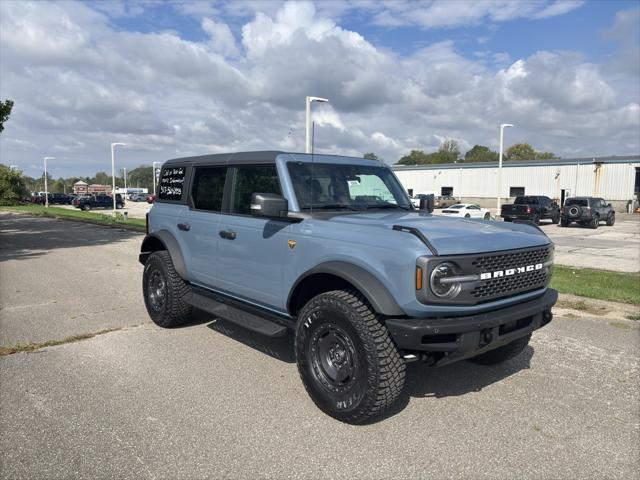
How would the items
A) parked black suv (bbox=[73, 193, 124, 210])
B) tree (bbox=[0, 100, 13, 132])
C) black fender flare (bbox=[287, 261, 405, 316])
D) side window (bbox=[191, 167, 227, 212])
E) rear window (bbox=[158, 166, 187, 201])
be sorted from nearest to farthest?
black fender flare (bbox=[287, 261, 405, 316]) < side window (bbox=[191, 167, 227, 212]) < rear window (bbox=[158, 166, 187, 201]) < tree (bbox=[0, 100, 13, 132]) < parked black suv (bbox=[73, 193, 124, 210])

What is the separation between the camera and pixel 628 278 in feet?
31.9

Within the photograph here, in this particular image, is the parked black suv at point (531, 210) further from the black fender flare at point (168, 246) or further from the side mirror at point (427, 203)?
the black fender flare at point (168, 246)

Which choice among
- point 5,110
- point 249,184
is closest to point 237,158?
point 249,184

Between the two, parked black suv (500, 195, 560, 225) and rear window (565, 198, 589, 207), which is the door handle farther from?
rear window (565, 198, 589, 207)

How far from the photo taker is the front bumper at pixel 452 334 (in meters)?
3.18

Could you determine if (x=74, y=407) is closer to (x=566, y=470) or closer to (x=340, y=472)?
(x=340, y=472)

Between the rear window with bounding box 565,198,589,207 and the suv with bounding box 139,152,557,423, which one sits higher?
the rear window with bounding box 565,198,589,207

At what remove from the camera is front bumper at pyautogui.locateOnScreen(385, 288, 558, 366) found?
3184 millimetres

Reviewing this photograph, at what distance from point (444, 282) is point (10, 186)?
6423cm

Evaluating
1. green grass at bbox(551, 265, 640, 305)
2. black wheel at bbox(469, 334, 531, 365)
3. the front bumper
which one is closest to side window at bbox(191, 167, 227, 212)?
the front bumper

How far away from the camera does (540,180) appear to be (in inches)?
1962

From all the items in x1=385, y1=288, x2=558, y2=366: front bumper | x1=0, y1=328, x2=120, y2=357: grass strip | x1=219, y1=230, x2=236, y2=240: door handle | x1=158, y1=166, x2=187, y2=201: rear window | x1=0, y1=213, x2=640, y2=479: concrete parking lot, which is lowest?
x1=0, y1=213, x2=640, y2=479: concrete parking lot

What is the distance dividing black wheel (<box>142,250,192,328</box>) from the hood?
238 cm

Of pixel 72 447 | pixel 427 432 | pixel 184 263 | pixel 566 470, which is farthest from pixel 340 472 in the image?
pixel 184 263
